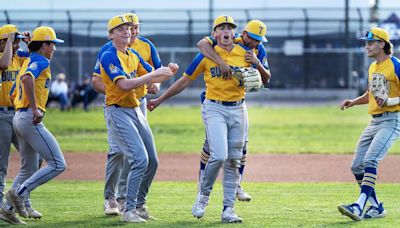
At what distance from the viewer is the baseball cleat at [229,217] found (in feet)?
29.6

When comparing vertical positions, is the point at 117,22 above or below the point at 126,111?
above

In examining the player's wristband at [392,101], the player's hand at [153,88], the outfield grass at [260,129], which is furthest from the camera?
the outfield grass at [260,129]

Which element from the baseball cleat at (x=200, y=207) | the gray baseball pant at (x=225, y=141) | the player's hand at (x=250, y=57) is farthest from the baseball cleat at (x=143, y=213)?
the player's hand at (x=250, y=57)

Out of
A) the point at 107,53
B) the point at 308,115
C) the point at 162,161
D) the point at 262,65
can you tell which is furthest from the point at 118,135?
the point at 308,115

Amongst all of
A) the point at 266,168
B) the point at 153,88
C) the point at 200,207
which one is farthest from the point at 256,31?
the point at 266,168

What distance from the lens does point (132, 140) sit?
9148 mm

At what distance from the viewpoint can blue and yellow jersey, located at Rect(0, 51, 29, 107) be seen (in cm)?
978

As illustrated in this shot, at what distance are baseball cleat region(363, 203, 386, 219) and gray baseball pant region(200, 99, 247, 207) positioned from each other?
4.91ft

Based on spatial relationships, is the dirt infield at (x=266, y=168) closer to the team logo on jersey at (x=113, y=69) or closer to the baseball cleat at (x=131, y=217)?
the baseball cleat at (x=131, y=217)

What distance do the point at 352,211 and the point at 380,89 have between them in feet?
4.49

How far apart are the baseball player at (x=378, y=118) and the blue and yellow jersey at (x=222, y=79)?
145 centimetres

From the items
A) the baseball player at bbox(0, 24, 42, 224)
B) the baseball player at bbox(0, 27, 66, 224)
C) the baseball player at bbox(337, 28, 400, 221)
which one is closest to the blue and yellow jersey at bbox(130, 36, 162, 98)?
the baseball player at bbox(0, 24, 42, 224)

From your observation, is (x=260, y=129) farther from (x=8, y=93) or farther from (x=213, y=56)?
(x=213, y=56)

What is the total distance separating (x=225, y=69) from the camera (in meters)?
9.09
